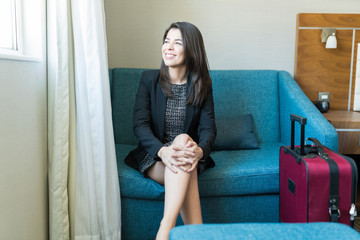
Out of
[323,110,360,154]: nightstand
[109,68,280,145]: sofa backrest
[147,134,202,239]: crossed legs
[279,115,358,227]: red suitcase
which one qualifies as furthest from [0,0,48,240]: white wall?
[323,110,360,154]: nightstand

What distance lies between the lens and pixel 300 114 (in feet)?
7.50

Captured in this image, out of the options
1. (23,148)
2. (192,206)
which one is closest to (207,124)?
(192,206)

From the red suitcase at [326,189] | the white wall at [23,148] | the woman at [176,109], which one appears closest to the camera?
the white wall at [23,148]

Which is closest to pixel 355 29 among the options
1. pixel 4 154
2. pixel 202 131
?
pixel 202 131

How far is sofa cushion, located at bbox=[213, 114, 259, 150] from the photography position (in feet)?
7.99

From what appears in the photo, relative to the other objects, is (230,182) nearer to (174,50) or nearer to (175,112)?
(175,112)

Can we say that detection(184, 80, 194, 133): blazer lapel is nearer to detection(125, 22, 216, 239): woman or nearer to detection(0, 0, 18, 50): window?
detection(125, 22, 216, 239): woman

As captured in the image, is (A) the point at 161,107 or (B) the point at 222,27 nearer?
(A) the point at 161,107

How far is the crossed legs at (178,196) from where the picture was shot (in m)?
1.64

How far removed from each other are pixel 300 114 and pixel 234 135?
443mm

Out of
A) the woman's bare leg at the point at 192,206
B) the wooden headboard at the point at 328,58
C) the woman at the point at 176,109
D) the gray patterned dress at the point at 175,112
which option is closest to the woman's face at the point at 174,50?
the woman at the point at 176,109

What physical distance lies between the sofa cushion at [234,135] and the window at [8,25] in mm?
1347

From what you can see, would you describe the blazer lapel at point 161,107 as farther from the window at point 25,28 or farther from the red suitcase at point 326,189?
the red suitcase at point 326,189

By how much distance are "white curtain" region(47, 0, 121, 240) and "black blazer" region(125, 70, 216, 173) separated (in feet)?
0.67
